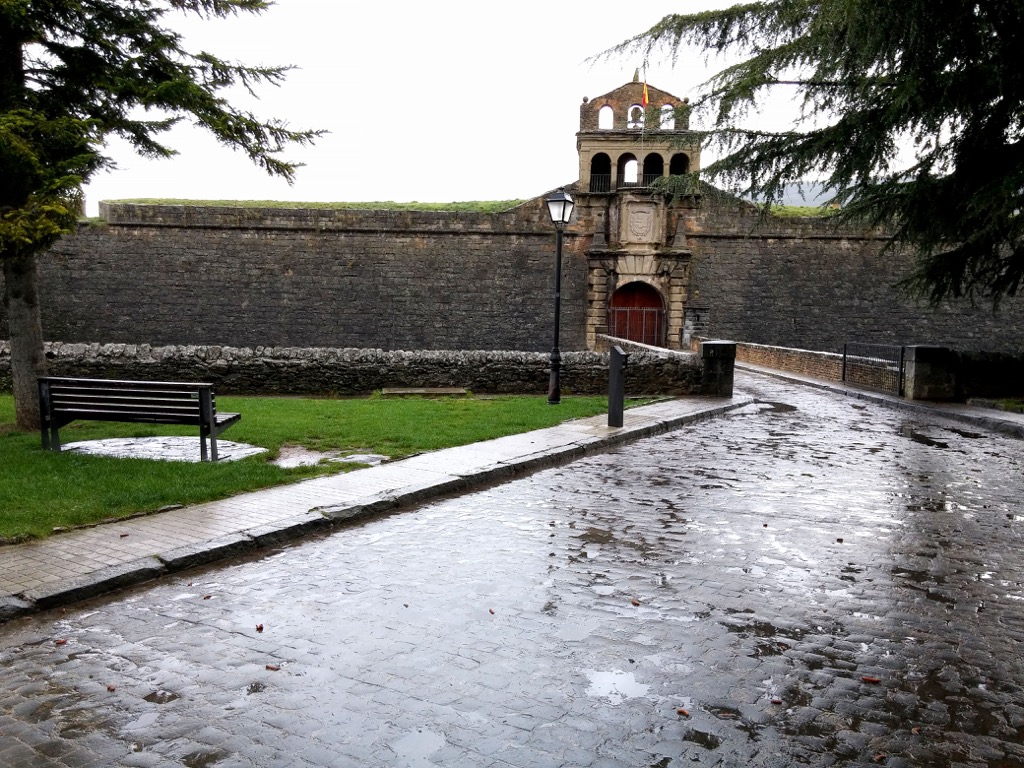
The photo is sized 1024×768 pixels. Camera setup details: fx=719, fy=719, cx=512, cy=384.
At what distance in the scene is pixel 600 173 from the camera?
2738 centimetres

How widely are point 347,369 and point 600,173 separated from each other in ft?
53.7

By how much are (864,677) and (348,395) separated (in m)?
12.2

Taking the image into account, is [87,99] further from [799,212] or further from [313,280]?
[799,212]

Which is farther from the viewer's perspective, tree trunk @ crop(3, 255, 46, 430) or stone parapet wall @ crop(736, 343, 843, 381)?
stone parapet wall @ crop(736, 343, 843, 381)

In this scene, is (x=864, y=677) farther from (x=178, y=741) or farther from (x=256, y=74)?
(x=256, y=74)

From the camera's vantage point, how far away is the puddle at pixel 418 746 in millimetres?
2744

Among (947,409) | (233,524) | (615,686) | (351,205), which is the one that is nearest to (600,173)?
(351,205)

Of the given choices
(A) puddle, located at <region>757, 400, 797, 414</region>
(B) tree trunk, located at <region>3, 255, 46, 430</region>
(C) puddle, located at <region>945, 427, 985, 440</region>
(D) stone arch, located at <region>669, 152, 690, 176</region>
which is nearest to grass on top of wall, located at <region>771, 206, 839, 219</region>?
(D) stone arch, located at <region>669, 152, 690, 176</region>

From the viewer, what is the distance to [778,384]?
65.2ft

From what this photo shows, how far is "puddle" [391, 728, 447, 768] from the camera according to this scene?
9.00 feet

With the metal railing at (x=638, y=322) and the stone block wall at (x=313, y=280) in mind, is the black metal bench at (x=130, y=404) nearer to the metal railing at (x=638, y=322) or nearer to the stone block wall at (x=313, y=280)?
the stone block wall at (x=313, y=280)

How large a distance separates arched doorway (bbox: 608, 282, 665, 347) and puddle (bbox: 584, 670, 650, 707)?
2372 centimetres

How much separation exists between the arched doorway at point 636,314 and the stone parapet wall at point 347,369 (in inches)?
458

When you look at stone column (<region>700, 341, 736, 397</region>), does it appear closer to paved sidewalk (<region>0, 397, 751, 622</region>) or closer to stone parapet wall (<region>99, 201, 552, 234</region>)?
paved sidewalk (<region>0, 397, 751, 622</region>)
